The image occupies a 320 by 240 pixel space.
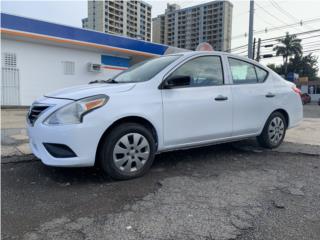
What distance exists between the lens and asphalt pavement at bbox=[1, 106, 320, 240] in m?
2.55

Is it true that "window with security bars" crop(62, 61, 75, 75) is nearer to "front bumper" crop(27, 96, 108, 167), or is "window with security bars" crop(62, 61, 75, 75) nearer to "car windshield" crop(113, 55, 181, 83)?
"car windshield" crop(113, 55, 181, 83)

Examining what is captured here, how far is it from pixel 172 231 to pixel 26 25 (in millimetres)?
13706

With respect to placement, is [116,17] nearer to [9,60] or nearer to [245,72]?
[9,60]

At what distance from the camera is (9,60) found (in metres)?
14.2

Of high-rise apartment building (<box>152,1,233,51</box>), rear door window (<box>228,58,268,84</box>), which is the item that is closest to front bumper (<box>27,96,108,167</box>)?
rear door window (<box>228,58,268,84</box>)

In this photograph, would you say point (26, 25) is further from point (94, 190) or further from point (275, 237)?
point (275, 237)

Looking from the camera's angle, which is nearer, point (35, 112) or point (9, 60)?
point (35, 112)

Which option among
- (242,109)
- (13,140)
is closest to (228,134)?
(242,109)

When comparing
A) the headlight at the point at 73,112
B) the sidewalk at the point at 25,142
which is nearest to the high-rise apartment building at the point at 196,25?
the sidewalk at the point at 25,142

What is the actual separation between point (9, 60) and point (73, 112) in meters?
12.6

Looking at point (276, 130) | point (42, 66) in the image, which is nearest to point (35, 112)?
point (276, 130)

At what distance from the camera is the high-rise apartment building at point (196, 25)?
22750 mm

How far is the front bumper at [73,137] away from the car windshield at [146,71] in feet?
3.33

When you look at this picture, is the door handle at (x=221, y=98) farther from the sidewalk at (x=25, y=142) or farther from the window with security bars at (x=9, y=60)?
the window with security bars at (x=9, y=60)
